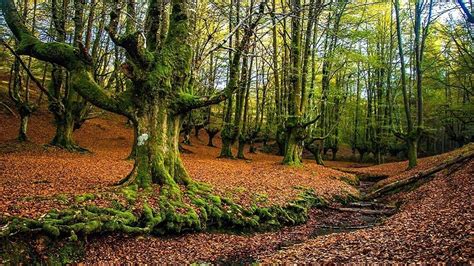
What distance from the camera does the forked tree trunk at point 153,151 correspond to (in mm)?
9539

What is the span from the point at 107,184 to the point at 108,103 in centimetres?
229

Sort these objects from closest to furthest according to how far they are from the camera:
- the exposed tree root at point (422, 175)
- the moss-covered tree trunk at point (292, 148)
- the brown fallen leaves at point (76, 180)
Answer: the brown fallen leaves at point (76, 180), the exposed tree root at point (422, 175), the moss-covered tree trunk at point (292, 148)

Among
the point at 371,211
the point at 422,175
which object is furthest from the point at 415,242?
the point at 422,175

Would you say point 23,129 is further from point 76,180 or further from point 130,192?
point 130,192

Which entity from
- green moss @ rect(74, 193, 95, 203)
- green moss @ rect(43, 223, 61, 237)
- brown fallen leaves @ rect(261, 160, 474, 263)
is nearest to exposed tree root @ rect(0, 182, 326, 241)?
green moss @ rect(43, 223, 61, 237)

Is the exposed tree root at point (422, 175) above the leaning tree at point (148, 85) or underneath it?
underneath

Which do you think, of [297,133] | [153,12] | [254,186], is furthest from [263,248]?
[297,133]

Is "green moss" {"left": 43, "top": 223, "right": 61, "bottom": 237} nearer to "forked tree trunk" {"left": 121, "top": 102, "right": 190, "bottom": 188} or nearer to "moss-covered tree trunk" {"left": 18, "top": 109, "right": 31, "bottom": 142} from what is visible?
"forked tree trunk" {"left": 121, "top": 102, "right": 190, "bottom": 188}

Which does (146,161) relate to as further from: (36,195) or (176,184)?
(36,195)

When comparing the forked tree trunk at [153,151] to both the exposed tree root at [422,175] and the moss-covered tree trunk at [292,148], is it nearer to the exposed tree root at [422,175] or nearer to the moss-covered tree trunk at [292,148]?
the exposed tree root at [422,175]

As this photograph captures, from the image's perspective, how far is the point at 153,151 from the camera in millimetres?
9734

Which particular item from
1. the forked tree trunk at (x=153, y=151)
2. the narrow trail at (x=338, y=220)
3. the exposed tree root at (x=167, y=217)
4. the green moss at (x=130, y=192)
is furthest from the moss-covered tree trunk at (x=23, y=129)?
the narrow trail at (x=338, y=220)

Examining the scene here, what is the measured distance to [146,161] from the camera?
962cm

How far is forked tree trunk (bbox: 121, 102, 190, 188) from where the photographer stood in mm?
9539
